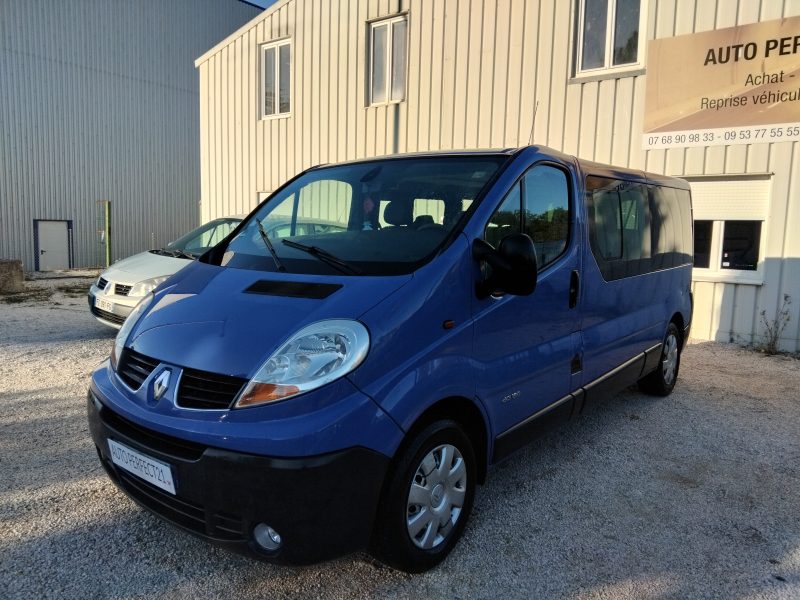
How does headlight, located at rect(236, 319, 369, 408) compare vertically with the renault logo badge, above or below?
above

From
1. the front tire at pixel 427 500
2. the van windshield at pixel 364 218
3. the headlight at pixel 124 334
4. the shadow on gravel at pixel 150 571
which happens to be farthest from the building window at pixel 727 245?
the headlight at pixel 124 334

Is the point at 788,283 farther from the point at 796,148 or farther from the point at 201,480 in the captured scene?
the point at 201,480

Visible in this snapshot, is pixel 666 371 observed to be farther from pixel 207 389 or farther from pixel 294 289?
pixel 207 389

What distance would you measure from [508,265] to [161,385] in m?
1.52

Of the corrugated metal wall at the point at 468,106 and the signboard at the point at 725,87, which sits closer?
the signboard at the point at 725,87

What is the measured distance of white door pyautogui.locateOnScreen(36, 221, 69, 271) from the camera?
16859 millimetres

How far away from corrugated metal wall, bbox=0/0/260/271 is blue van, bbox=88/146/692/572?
1640cm

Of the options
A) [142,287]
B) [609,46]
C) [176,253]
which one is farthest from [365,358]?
[609,46]

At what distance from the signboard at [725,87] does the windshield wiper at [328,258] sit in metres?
6.65

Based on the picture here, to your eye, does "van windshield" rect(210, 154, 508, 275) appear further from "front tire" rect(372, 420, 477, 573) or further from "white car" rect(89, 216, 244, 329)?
"white car" rect(89, 216, 244, 329)

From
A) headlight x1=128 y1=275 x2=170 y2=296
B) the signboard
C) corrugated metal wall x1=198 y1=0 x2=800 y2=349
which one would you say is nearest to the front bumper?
headlight x1=128 y1=275 x2=170 y2=296

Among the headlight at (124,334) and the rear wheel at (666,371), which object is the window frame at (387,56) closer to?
the rear wheel at (666,371)

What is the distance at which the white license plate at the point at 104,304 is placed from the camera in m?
6.62

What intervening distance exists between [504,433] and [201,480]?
1476 mm
